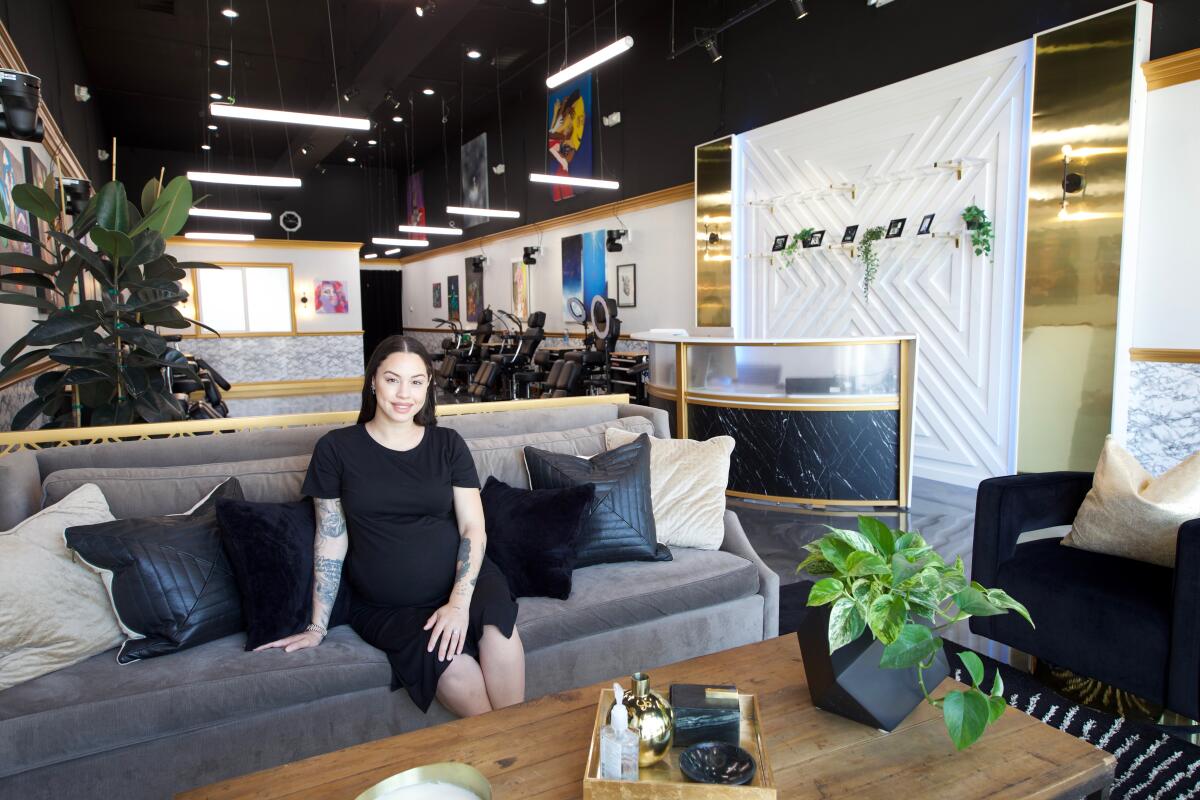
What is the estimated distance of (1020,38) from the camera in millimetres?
5266

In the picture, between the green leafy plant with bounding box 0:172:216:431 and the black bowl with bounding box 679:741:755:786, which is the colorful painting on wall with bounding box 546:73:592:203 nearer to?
the green leafy plant with bounding box 0:172:216:431

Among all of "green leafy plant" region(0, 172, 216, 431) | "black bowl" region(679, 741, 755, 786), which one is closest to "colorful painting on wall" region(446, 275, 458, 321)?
A: "green leafy plant" region(0, 172, 216, 431)

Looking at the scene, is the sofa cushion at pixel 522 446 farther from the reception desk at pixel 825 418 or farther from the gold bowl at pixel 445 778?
the reception desk at pixel 825 418

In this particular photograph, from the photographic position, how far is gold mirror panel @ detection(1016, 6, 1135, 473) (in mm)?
4660

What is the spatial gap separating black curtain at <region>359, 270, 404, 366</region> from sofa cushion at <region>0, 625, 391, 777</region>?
18628 mm

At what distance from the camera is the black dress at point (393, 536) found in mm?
2021

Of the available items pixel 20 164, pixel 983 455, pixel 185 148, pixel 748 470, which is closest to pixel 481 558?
pixel 748 470

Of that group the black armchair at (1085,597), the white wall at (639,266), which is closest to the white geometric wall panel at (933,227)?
the white wall at (639,266)

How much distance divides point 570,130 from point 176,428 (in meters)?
9.66

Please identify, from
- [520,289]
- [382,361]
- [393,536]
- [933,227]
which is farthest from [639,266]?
[393,536]

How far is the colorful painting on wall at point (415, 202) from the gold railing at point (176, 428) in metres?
15.0

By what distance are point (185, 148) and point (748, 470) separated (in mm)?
15620

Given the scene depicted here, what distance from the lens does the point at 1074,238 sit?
4.87m

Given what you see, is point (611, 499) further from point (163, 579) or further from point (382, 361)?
point (163, 579)
